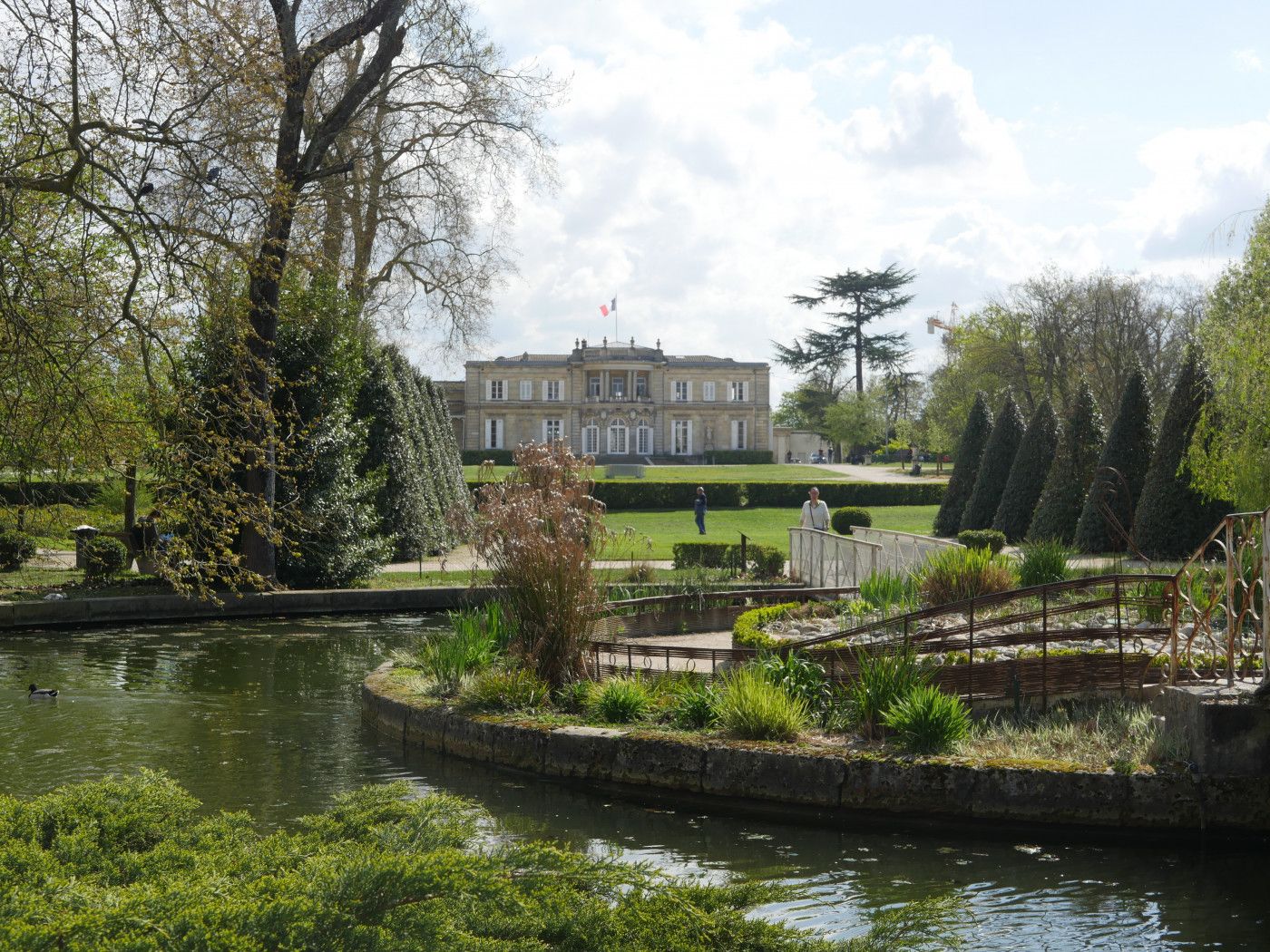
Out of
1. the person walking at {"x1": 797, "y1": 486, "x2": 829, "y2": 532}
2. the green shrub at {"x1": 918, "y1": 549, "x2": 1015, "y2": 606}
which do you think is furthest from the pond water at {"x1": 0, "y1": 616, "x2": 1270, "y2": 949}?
the person walking at {"x1": 797, "y1": 486, "x2": 829, "y2": 532}

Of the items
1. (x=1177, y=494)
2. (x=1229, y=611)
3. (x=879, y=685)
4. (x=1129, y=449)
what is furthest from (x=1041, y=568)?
(x=1129, y=449)

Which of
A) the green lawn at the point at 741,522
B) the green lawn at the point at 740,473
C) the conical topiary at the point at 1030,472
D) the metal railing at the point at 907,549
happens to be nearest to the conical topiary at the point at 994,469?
the conical topiary at the point at 1030,472

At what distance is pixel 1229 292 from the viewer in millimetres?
22047

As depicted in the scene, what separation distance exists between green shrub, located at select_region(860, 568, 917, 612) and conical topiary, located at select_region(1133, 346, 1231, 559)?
A: 9.80 meters

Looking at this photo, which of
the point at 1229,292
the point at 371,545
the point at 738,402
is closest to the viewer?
the point at 371,545

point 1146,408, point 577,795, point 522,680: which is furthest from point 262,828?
point 1146,408

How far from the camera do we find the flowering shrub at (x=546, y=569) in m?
8.19

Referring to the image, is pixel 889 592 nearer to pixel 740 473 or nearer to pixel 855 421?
pixel 740 473

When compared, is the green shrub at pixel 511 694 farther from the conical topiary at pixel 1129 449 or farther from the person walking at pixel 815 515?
the conical topiary at pixel 1129 449

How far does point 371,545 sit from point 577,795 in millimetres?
12335

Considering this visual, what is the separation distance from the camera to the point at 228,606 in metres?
16.4

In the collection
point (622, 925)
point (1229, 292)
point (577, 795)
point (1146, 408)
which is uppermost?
point (1229, 292)

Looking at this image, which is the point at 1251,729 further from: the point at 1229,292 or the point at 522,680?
the point at 1229,292

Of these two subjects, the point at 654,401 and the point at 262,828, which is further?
the point at 654,401
